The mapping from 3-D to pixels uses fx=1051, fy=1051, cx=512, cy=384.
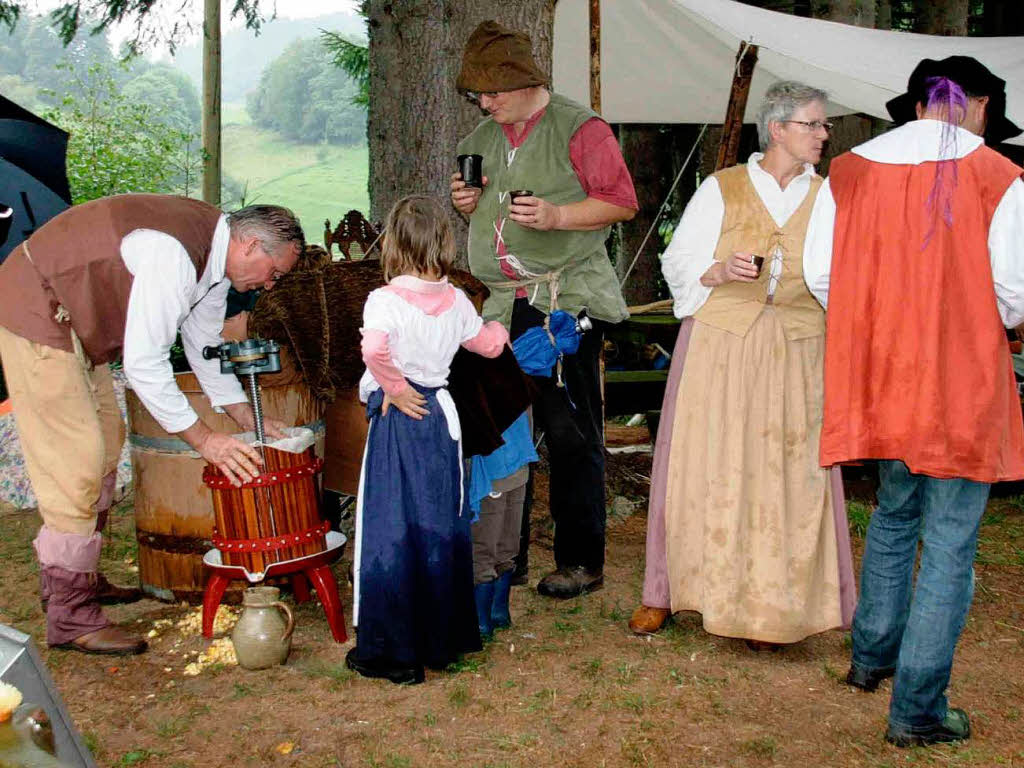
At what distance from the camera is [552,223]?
3.80 meters

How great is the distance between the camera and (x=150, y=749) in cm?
305

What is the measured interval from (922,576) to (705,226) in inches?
53.3

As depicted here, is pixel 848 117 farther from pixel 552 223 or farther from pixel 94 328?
pixel 94 328

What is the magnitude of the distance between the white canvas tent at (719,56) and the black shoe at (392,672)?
4009mm

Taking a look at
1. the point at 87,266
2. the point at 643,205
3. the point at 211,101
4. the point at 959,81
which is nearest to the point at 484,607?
the point at 87,266

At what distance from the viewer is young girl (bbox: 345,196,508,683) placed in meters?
3.26

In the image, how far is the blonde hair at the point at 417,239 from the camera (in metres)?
3.26

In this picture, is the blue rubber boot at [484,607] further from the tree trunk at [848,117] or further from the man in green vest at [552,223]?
the tree trunk at [848,117]

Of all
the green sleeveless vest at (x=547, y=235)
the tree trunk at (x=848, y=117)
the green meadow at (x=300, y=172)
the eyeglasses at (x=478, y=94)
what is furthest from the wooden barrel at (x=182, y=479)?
the green meadow at (x=300, y=172)

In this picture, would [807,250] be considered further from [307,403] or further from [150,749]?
[150,749]

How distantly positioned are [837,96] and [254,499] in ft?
13.4

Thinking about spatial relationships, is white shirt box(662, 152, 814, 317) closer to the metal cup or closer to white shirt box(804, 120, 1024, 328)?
white shirt box(804, 120, 1024, 328)

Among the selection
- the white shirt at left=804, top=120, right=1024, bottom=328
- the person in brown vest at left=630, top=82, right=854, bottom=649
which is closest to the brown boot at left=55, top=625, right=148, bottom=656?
the person in brown vest at left=630, top=82, right=854, bottom=649

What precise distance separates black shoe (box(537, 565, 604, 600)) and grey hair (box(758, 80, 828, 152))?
1805 mm
